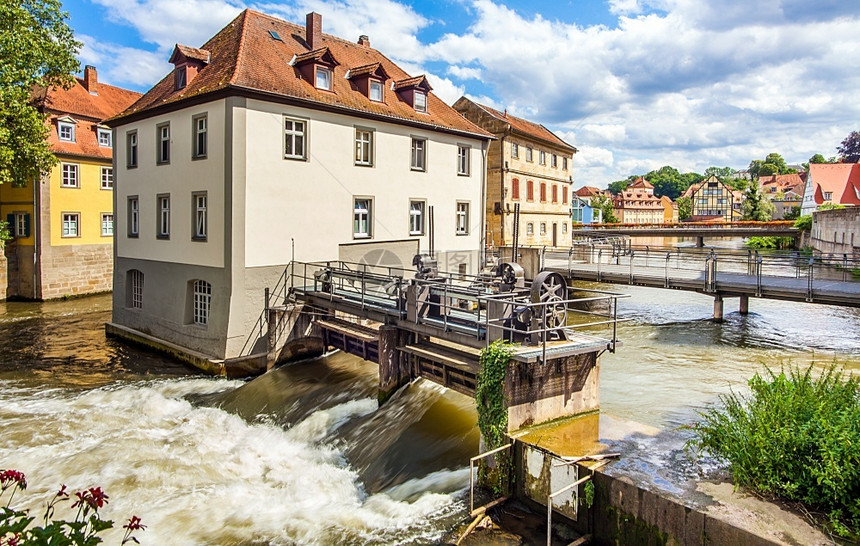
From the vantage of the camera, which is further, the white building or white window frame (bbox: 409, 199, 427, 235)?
white window frame (bbox: 409, 199, 427, 235)

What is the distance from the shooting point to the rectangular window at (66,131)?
33.4 m

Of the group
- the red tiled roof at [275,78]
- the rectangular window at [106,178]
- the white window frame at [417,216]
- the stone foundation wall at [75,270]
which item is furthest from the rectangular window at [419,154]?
the stone foundation wall at [75,270]

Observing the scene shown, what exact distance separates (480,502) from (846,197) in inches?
3144

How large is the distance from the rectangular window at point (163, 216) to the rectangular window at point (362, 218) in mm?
6372

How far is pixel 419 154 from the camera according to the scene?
2370cm

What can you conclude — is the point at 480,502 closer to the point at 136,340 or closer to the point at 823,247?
the point at 136,340

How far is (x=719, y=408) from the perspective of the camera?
13.6 meters

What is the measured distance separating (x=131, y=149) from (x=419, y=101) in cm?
1112

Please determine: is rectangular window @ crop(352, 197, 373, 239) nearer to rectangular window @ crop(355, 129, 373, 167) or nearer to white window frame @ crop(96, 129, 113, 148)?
rectangular window @ crop(355, 129, 373, 167)

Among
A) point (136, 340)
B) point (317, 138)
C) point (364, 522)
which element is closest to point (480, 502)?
point (364, 522)

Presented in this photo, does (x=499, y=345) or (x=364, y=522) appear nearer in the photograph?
(x=364, y=522)

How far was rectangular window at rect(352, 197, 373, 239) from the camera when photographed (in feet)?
70.2

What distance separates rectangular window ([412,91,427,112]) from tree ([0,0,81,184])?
13.9 meters

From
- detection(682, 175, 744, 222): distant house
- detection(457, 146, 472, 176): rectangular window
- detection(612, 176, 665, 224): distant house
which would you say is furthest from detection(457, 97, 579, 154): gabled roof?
detection(612, 176, 665, 224): distant house
